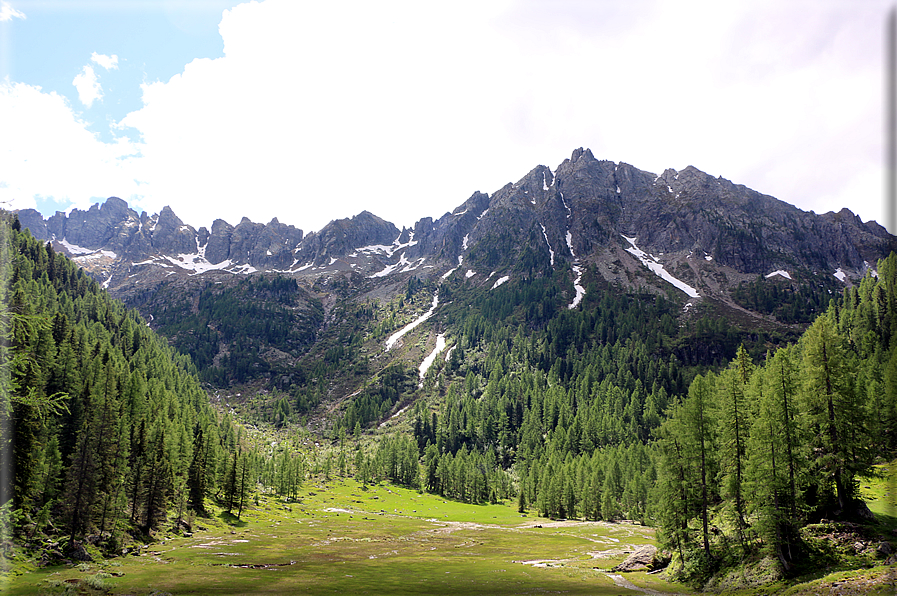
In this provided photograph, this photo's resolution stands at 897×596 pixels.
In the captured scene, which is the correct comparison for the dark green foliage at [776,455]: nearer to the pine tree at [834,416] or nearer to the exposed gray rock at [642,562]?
the pine tree at [834,416]

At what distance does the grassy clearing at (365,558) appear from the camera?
4016 centimetres

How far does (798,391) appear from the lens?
4203 cm

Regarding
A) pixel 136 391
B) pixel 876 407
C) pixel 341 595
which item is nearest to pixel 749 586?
pixel 341 595

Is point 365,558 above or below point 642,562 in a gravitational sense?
below

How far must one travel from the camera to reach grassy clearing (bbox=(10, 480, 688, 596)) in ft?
132

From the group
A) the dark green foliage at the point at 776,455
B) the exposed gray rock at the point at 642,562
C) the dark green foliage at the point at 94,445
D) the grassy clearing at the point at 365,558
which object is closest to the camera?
the dark green foliage at the point at 776,455

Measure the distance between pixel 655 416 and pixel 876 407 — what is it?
3918 inches

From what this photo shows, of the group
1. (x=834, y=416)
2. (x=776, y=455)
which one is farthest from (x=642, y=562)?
(x=834, y=416)

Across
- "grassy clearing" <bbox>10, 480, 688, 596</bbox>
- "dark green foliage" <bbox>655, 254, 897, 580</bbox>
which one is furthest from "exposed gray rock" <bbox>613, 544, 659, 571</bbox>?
"dark green foliage" <bbox>655, 254, 897, 580</bbox>

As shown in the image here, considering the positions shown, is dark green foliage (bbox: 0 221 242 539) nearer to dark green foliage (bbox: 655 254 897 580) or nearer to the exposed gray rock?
dark green foliage (bbox: 655 254 897 580)

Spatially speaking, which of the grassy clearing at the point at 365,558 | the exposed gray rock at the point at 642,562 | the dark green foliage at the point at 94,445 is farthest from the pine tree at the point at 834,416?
the dark green foliage at the point at 94,445

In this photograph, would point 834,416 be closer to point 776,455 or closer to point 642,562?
point 776,455

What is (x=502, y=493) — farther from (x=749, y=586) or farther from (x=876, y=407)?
(x=749, y=586)

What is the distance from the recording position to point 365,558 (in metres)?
58.7
